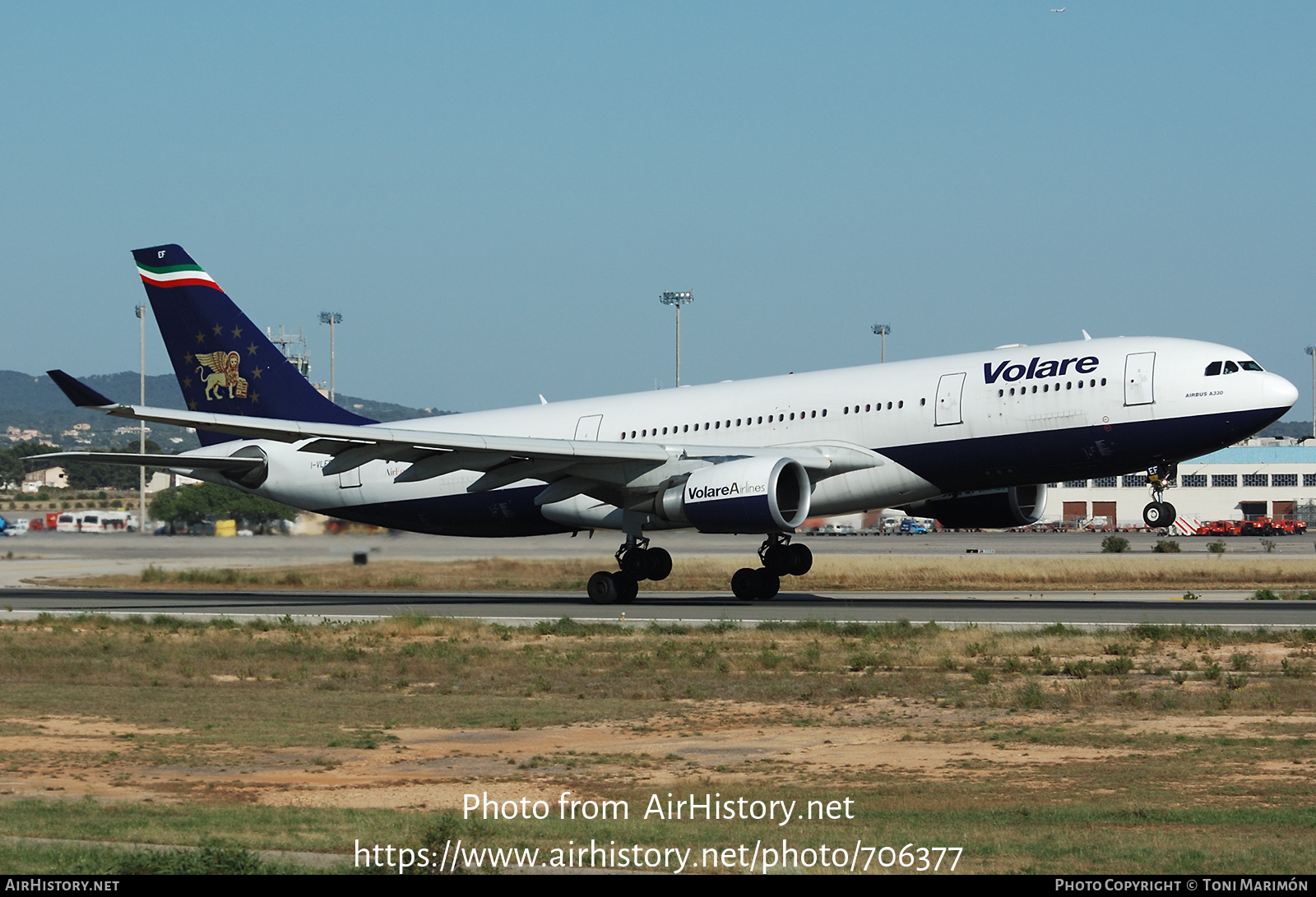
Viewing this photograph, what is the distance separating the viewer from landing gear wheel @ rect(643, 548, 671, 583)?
3428 cm

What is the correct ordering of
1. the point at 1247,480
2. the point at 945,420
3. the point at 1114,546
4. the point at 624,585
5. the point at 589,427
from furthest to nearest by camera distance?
the point at 1247,480 < the point at 1114,546 < the point at 589,427 < the point at 624,585 < the point at 945,420

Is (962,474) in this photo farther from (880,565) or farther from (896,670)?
(880,565)

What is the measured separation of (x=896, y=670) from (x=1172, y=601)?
16.5 m

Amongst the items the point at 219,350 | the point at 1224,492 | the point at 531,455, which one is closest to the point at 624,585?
the point at 531,455

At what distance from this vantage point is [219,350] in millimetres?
39125

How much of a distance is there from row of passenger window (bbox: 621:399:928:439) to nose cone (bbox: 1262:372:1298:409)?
706 centimetres

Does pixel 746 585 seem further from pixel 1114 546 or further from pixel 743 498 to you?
pixel 1114 546

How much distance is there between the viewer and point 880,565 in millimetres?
50156

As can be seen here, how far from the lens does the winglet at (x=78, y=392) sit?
27875mm

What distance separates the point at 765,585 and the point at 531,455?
7.16m

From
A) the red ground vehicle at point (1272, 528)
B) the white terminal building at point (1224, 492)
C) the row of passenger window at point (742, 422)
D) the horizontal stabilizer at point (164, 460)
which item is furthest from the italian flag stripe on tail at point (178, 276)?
the white terminal building at point (1224, 492)

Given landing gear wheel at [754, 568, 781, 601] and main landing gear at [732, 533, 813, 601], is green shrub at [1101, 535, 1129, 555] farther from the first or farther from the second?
landing gear wheel at [754, 568, 781, 601]

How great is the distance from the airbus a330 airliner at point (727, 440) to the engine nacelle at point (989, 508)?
58mm
